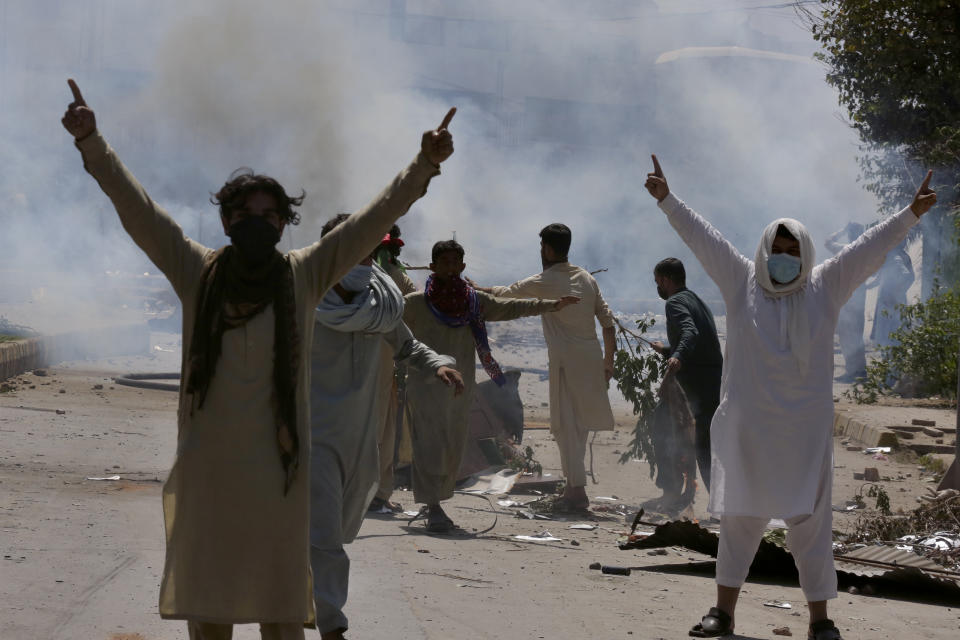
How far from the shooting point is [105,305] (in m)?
24.8

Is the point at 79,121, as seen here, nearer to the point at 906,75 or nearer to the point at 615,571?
the point at 615,571

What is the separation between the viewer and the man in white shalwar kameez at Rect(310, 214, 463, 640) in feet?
12.5

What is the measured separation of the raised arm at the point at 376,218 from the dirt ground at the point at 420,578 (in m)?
1.61

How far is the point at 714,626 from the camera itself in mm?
4215

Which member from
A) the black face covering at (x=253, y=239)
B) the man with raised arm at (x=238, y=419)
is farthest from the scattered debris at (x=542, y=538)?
the black face covering at (x=253, y=239)

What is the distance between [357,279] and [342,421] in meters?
0.52

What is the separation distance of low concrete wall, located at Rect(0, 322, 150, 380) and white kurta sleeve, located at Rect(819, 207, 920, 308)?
10.8 metres

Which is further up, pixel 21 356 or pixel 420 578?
pixel 21 356

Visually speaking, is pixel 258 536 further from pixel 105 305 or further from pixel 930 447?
pixel 105 305

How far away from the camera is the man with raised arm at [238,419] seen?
2.79 metres

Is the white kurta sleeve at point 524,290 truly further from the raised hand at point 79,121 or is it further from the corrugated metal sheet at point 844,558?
the raised hand at point 79,121

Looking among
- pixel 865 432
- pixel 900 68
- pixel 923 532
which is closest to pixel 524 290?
pixel 923 532

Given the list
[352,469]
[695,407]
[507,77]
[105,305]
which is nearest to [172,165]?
[105,305]

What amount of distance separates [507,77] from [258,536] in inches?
1303
